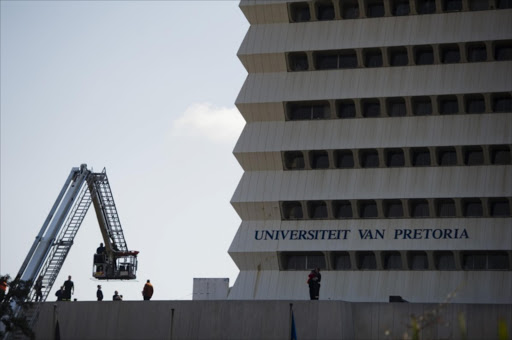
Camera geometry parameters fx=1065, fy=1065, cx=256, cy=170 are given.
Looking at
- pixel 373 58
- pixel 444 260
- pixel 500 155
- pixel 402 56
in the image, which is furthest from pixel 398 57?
pixel 444 260

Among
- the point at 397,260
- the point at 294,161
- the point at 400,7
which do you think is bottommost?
the point at 397,260

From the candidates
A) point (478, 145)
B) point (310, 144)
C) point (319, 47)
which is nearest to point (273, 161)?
point (310, 144)

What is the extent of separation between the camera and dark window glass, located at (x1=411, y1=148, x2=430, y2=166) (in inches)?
2278

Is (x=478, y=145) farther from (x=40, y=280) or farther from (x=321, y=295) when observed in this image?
(x=40, y=280)

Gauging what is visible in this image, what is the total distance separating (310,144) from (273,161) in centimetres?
240

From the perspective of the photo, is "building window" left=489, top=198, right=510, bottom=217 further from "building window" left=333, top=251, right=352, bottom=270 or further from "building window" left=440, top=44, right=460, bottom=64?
"building window" left=333, top=251, right=352, bottom=270

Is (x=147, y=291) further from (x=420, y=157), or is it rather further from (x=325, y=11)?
(x=325, y=11)

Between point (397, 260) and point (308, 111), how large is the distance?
993 cm

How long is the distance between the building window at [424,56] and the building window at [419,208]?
7640mm

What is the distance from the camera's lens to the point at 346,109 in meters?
59.8

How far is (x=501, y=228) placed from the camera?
181 ft

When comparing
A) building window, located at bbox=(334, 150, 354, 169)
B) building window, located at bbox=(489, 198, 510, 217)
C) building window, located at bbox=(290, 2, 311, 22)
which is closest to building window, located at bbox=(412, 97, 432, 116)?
building window, located at bbox=(334, 150, 354, 169)

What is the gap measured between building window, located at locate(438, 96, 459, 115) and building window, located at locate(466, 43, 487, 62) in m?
2.37

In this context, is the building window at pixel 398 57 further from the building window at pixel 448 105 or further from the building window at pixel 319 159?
the building window at pixel 319 159
